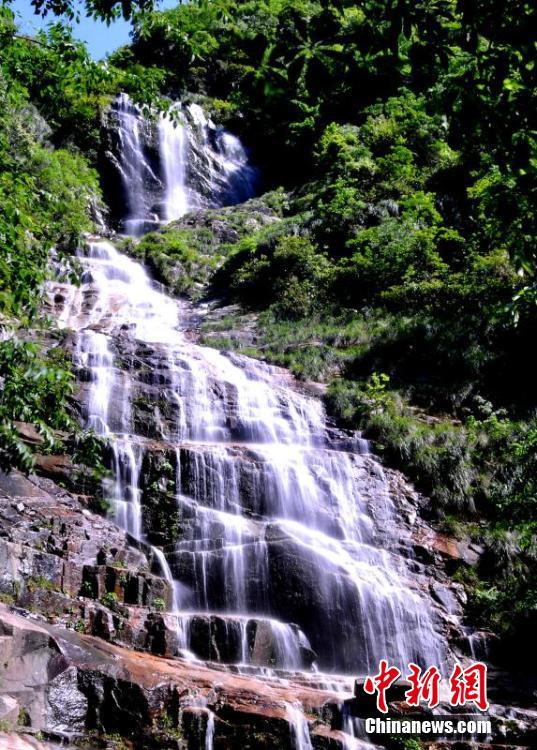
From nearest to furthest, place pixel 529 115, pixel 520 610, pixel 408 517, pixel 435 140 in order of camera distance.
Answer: pixel 529 115 < pixel 520 610 < pixel 408 517 < pixel 435 140

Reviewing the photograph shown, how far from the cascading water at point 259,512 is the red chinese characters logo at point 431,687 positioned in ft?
3.12

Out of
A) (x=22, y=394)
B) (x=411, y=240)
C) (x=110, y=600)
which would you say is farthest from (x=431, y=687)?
(x=411, y=240)

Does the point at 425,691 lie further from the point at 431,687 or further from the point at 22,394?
the point at 22,394

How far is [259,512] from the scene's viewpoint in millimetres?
10953

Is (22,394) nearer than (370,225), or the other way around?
(22,394)

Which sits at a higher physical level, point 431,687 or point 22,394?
point 22,394

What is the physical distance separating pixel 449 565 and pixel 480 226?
1418 cm

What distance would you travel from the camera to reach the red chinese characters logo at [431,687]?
23.6 ft

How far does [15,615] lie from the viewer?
6.58m

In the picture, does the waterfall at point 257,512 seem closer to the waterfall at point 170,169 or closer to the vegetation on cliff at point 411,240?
the vegetation on cliff at point 411,240

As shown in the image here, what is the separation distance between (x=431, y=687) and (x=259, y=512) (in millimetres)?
4227

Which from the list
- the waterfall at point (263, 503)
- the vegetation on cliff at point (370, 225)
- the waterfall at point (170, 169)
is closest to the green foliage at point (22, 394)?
the vegetation on cliff at point (370, 225)

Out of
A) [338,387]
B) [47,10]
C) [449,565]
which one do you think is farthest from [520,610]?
[47,10]

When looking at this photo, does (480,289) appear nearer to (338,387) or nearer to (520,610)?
(338,387)
